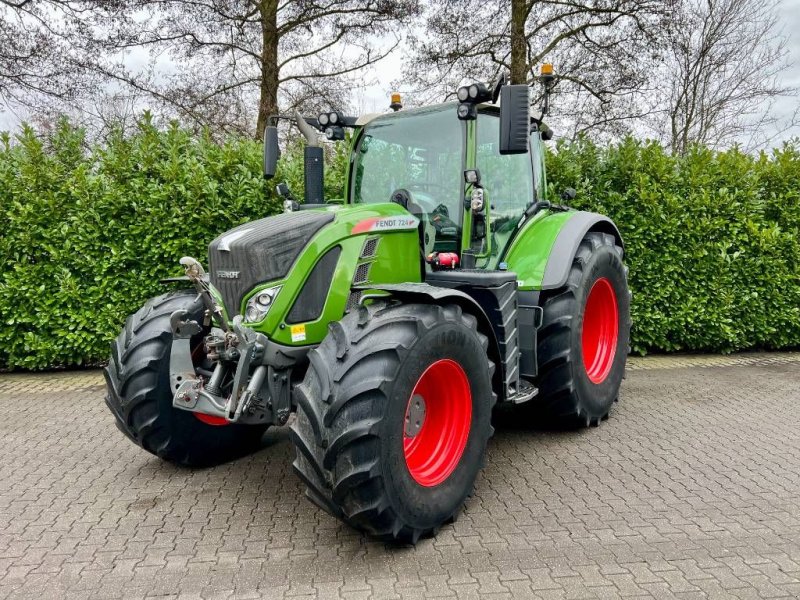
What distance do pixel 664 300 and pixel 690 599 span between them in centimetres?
500

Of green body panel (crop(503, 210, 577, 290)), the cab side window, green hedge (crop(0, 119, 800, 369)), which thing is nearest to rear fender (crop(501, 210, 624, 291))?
green body panel (crop(503, 210, 577, 290))

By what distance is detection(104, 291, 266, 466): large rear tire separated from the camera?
350cm

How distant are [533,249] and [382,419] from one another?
2.11 m

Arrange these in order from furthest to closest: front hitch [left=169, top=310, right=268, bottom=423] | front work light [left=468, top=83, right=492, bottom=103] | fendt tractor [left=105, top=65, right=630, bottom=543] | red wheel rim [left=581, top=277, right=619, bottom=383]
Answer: red wheel rim [left=581, top=277, right=619, bottom=383], front work light [left=468, top=83, right=492, bottom=103], front hitch [left=169, top=310, right=268, bottom=423], fendt tractor [left=105, top=65, right=630, bottom=543]

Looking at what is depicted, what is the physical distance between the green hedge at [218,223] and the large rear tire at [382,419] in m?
3.94

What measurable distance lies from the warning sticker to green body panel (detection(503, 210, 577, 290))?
5.30 feet

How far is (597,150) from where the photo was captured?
6.95m

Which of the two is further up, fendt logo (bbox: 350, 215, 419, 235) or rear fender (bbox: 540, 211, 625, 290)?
fendt logo (bbox: 350, 215, 419, 235)

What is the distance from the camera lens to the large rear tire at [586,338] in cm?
418

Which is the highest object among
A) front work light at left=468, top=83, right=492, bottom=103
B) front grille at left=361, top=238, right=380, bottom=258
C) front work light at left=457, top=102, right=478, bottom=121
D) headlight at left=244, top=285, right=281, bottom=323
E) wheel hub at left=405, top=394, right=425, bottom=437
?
front work light at left=468, top=83, right=492, bottom=103

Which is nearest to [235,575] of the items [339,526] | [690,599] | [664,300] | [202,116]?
[339,526]

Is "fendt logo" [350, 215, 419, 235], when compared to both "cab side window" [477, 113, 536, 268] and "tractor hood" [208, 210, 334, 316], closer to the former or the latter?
"tractor hood" [208, 210, 334, 316]

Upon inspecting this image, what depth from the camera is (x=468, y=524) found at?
3.16 metres

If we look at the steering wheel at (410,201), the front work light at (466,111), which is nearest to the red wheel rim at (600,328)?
the steering wheel at (410,201)
